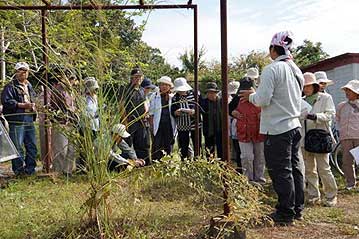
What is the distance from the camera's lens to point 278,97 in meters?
4.55

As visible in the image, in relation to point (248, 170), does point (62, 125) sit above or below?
above

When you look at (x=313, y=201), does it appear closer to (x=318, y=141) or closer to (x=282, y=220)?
(x=318, y=141)

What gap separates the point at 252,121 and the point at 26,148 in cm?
340

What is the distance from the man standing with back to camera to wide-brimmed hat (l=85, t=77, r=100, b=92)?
5.06ft

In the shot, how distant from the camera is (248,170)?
6.67 m

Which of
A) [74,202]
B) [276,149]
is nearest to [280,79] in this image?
[276,149]

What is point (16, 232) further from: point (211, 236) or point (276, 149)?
point (276, 149)

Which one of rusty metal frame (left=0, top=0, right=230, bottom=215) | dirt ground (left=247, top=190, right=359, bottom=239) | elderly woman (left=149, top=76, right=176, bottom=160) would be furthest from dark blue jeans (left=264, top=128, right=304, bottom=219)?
elderly woman (left=149, top=76, right=176, bottom=160)

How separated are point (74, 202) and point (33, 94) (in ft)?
9.68

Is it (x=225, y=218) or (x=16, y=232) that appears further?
(x=16, y=232)

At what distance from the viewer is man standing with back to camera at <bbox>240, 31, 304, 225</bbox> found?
4512 millimetres

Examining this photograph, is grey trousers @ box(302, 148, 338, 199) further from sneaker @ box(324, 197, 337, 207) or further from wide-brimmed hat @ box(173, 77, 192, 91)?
wide-brimmed hat @ box(173, 77, 192, 91)

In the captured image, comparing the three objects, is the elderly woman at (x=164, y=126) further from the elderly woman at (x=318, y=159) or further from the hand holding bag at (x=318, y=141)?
the hand holding bag at (x=318, y=141)

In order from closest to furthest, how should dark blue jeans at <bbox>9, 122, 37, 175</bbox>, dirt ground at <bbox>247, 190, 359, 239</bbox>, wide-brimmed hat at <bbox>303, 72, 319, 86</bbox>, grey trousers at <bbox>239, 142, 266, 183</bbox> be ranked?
dirt ground at <bbox>247, 190, 359, 239</bbox> < wide-brimmed hat at <bbox>303, 72, 319, 86</bbox> < grey trousers at <bbox>239, 142, 266, 183</bbox> < dark blue jeans at <bbox>9, 122, 37, 175</bbox>
